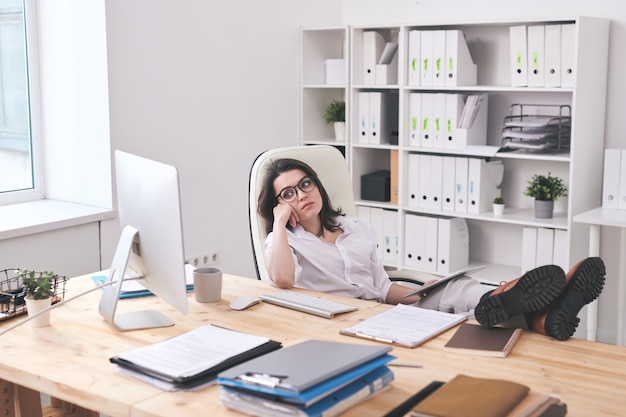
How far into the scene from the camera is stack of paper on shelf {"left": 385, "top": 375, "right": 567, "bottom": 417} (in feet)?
4.73

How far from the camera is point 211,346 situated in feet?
6.09

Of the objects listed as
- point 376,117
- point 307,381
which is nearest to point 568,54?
point 376,117

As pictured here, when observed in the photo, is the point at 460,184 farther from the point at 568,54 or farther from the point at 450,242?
the point at 568,54

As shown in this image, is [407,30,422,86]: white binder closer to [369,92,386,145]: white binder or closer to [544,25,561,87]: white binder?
[369,92,386,145]: white binder

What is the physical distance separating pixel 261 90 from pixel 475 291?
2.43 m

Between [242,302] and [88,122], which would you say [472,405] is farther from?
[88,122]

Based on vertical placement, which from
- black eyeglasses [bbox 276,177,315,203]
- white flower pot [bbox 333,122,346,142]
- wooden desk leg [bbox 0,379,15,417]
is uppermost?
white flower pot [bbox 333,122,346,142]

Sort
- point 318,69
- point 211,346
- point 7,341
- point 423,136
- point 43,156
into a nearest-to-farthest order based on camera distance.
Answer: point 211,346
point 7,341
point 43,156
point 423,136
point 318,69

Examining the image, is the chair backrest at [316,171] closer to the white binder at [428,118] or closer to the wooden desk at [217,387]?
the wooden desk at [217,387]

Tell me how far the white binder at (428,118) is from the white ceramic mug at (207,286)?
7.38 ft

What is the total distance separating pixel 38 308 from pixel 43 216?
4.98ft

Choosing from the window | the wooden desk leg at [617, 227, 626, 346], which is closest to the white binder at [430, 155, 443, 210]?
the wooden desk leg at [617, 227, 626, 346]

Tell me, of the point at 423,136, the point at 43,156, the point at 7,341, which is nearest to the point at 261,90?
the point at 423,136

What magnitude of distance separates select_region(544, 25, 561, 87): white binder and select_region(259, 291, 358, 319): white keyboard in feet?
6.92
